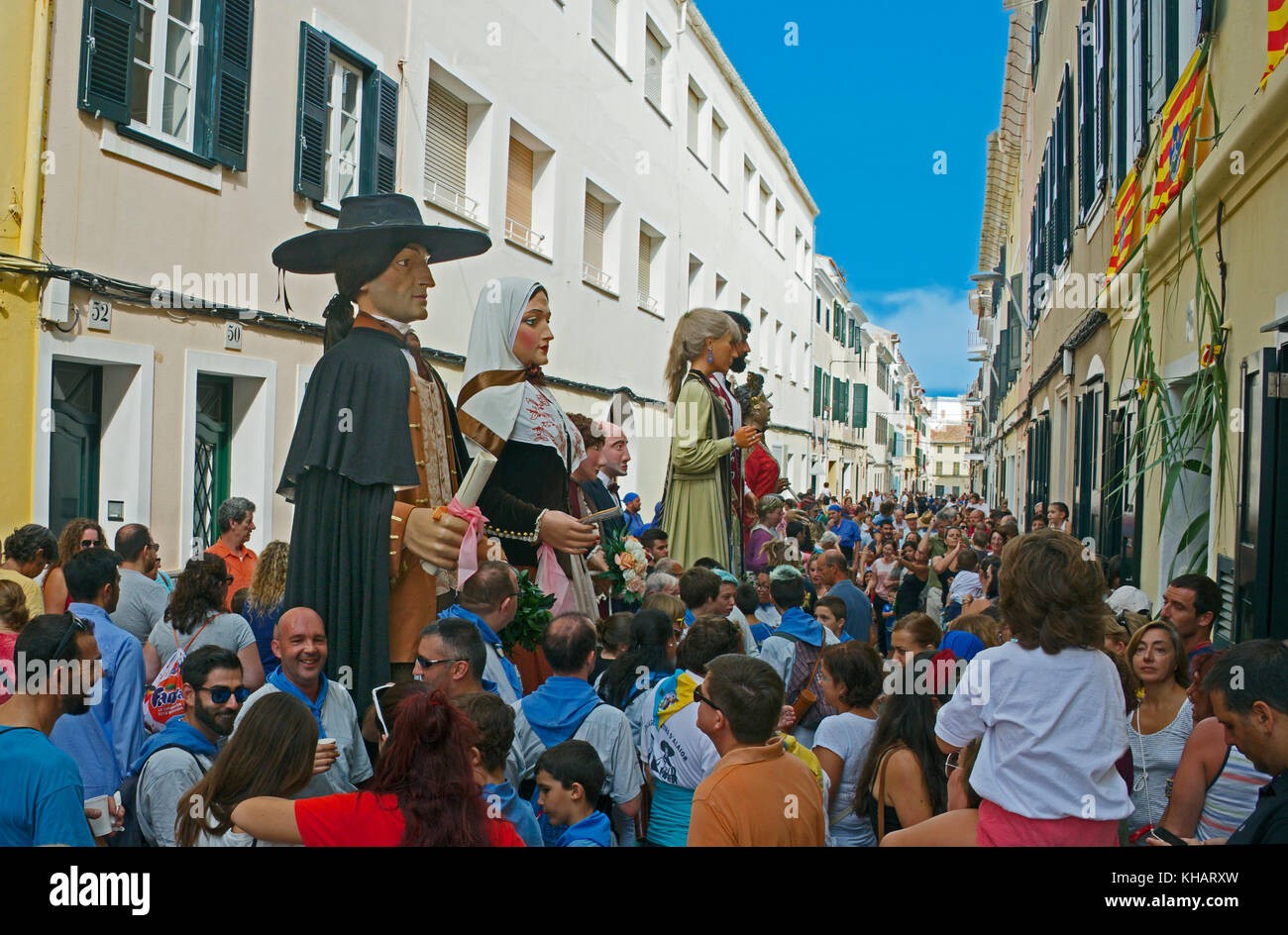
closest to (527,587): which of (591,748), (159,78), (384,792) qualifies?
(591,748)

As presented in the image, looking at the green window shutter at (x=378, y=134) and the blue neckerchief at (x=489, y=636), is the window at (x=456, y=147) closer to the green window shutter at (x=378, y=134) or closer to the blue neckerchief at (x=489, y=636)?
the green window shutter at (x=378, y=134)

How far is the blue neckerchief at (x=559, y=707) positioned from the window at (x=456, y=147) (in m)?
6.76

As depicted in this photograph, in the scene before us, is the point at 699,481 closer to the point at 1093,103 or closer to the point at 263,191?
the point at 263,191

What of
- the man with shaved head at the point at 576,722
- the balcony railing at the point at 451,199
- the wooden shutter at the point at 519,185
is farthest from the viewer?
the wooden shutter at the point at 519,185

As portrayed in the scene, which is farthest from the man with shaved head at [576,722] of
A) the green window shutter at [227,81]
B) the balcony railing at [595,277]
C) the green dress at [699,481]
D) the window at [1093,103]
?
the balcony railing at [595,277]

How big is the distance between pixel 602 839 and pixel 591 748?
0.25 meters

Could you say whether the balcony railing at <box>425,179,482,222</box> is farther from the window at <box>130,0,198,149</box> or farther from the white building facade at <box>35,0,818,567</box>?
the window at <box>130,0,198,149</box>

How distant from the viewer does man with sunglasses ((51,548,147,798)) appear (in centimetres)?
361

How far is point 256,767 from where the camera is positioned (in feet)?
9.23

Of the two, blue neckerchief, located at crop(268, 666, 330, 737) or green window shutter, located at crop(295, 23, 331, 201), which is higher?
green window shutter, located at crop(295, 23, 331, 201)

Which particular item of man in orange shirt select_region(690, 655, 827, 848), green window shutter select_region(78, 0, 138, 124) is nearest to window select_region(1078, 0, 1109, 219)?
green window shutter select_region(78, 0, 138, 124)

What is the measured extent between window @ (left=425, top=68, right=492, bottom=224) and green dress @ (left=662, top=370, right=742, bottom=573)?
15.5ft

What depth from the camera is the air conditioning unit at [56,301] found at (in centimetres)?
610

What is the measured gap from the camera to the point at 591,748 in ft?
10.9
